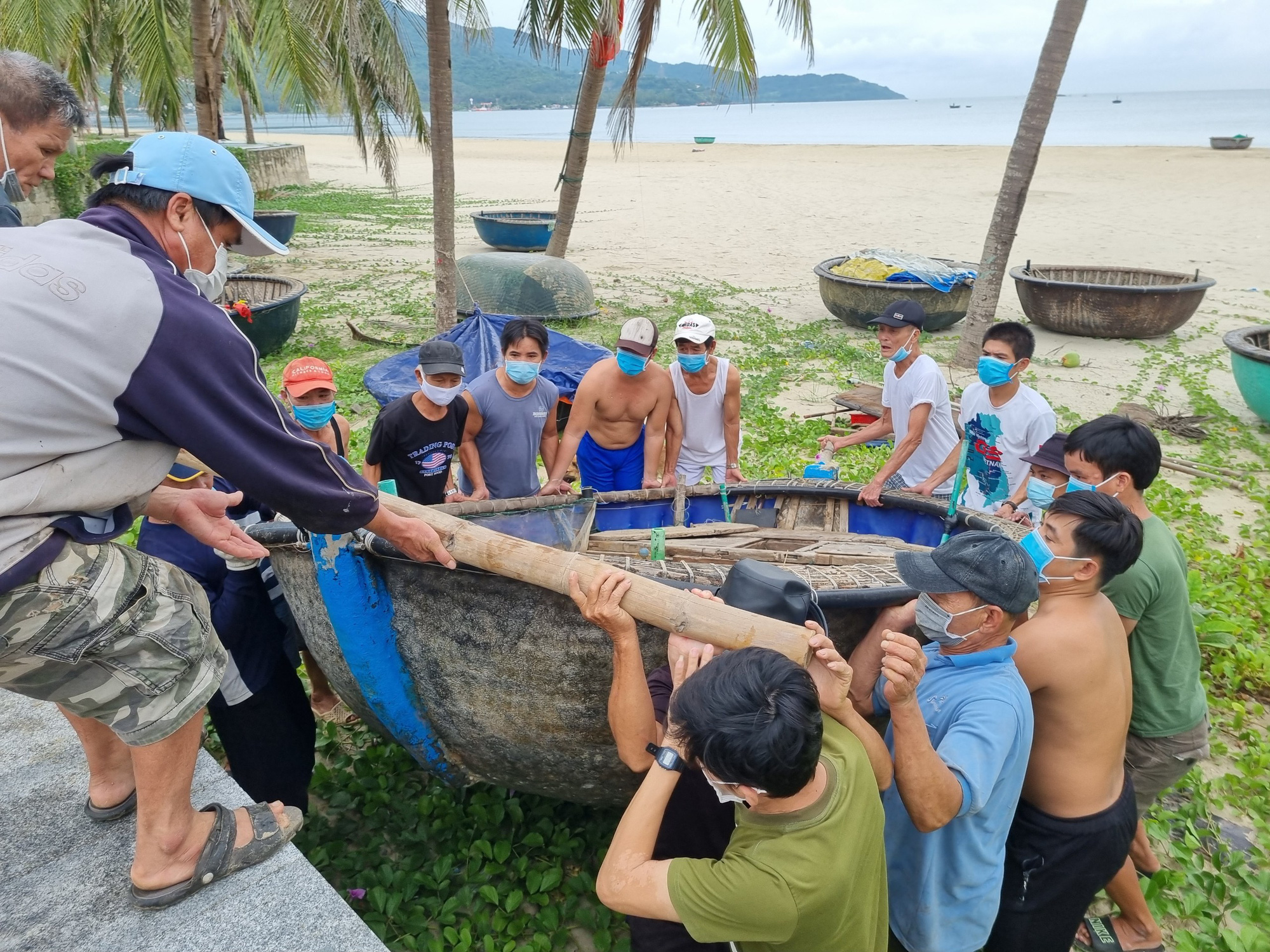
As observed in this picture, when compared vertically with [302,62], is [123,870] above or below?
below

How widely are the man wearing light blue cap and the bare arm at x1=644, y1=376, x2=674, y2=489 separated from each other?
3.00 m

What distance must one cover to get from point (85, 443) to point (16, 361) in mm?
220

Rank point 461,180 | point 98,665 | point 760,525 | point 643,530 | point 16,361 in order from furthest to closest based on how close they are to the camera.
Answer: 1. point 461,180
2. point 760,525
3. point 643,530
4. point 98,665
5. point 16,361

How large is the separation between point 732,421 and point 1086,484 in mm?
2522

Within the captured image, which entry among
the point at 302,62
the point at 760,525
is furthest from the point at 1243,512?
the point at 302,62

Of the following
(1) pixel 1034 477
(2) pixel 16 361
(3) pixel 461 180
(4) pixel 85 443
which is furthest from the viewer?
(3) pixel 461 180

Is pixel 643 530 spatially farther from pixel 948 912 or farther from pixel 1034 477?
pixel 948 912

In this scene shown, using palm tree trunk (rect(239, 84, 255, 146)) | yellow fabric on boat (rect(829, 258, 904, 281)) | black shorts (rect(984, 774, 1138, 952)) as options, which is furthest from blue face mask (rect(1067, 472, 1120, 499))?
palm tree trunk (rect(239, 84, 255, 146))

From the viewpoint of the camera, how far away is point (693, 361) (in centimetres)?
513

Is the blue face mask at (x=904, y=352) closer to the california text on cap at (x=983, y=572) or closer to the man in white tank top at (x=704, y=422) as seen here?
the man in white tank top at (x=704, y=422)

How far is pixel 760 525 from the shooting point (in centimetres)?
460

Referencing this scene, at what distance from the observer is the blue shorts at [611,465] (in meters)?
5.43

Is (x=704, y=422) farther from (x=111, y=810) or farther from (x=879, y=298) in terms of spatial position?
(x=879, y=298)

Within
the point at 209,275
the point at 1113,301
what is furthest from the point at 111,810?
the point at 1113,301
